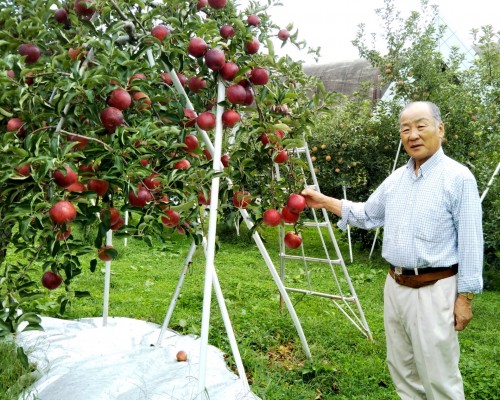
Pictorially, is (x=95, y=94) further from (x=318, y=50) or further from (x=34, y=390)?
(x=34, y=390)

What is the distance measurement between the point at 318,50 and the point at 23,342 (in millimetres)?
2308

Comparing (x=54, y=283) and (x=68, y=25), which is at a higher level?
(x=68, y=25)

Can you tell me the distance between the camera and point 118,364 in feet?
8.60

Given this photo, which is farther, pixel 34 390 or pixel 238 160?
pixel 34 390

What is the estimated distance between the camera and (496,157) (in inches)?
186

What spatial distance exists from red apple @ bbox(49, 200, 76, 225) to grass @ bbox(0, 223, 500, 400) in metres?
0.69

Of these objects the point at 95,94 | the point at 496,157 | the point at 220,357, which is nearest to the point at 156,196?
the point at 95,94

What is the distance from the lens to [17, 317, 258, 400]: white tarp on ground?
2275 millimetres

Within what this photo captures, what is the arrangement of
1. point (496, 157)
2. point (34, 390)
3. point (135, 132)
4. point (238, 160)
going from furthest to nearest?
point (496, 157), point (34, 390), point (238, 160), point (135, 132)

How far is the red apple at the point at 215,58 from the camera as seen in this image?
187cm

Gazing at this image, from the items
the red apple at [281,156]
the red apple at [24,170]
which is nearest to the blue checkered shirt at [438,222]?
the red apple at [281,156]

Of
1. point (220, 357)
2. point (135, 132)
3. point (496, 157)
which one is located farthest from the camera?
point (496, 157)

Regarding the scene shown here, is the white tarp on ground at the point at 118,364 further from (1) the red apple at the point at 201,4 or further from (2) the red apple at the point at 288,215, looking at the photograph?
(1) the red apple at the point at 201,4

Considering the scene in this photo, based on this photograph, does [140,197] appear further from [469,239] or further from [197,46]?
[469,239]
